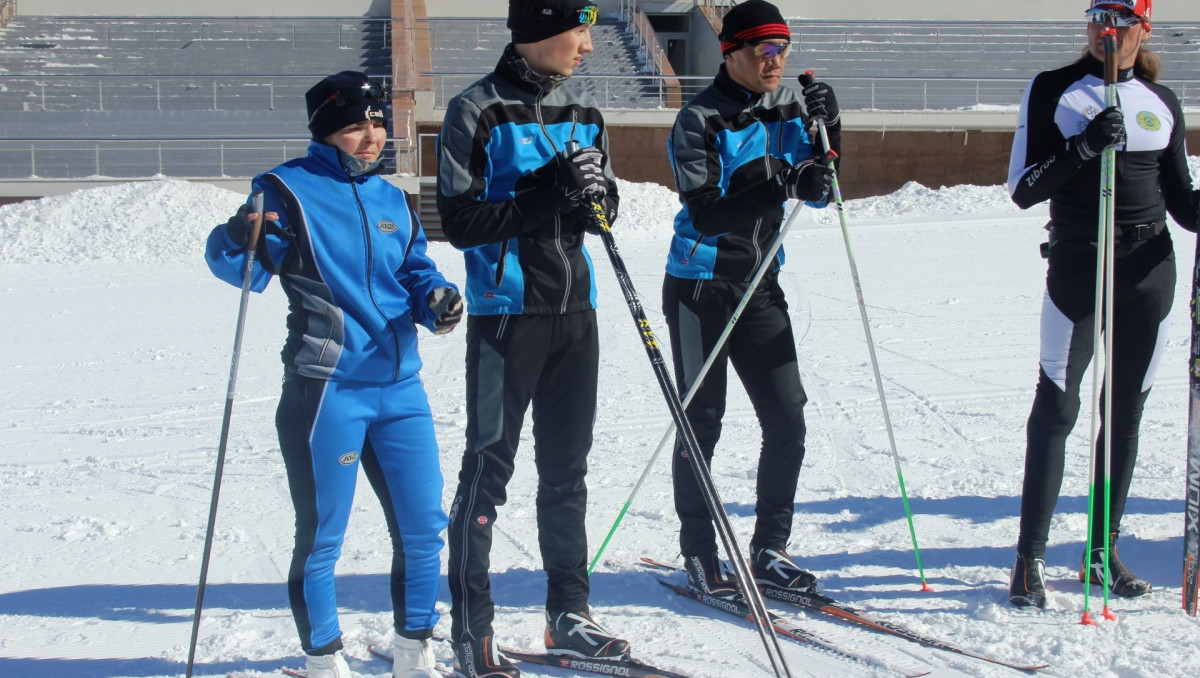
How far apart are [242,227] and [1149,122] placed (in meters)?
2.71

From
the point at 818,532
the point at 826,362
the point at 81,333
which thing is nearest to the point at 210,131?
the point at 81,333

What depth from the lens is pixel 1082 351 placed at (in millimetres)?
3383

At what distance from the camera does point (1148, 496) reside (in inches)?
172

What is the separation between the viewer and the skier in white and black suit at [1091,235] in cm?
334

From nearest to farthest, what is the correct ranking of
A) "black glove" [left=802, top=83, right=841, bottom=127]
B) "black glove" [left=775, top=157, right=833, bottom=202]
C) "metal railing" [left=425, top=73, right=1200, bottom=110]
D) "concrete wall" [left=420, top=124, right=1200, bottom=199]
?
"black glove" [left=775, top=157, right=833, bottom=202] → "black glove" [left=802, top=83, right=841, bottom=127] → "concrete wall" [left=420, top=124, right=1200, bottom=199] → "metal railing" [left=425, top=73, right=1200, bottom=110]

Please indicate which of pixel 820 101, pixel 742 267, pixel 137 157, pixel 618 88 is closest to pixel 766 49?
pixel 820 101

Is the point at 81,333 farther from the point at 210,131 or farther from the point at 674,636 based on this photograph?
the point at 210,131

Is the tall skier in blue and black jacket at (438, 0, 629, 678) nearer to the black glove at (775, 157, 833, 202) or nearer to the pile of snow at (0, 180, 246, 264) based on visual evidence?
the black glove at (775, 157, 833, 202)

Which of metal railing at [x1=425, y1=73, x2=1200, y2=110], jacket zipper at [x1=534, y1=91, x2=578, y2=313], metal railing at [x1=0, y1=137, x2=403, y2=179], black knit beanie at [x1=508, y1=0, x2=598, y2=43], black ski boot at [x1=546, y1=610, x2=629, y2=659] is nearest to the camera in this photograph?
black knit beanie at [x1=508, y1=0, x2=598, y2=43]

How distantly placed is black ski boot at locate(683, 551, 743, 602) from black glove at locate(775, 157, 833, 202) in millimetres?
1223

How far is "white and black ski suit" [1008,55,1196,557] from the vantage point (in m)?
3.35

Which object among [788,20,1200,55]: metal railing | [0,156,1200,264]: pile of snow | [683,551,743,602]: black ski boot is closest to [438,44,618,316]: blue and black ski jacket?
[683,551,743,602]: black ski boot

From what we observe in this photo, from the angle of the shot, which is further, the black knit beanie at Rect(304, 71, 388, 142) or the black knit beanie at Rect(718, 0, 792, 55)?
the black knit beanie at Rect(718, 0, 792, 55)

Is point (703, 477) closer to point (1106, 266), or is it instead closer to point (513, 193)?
point (513, 193)
